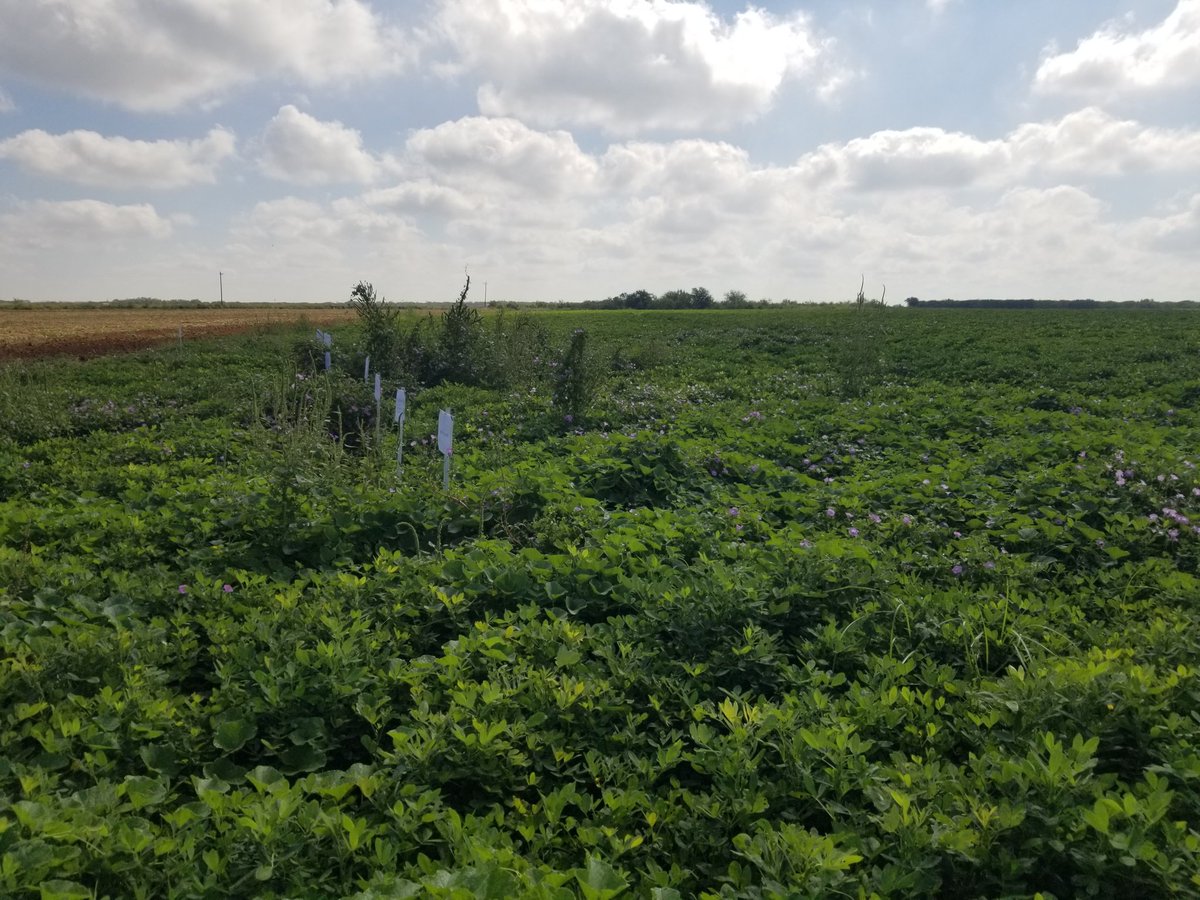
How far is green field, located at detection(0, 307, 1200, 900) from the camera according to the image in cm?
193

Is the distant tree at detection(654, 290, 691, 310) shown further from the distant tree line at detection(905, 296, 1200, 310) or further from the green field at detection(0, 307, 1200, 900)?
the green field at detection(0, 307, 1200, 900)

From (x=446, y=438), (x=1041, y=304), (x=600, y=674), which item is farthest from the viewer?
(x=1041, y=304)

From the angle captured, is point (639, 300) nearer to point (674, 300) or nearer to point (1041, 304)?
point (674, 300)

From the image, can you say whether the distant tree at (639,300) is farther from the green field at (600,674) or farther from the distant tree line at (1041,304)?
the green field at (600,674)

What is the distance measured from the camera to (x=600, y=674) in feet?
9.67

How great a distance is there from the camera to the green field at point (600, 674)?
6.34 feet

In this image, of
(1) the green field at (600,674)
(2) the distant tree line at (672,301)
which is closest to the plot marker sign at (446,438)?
(1) the green field at (600,674)

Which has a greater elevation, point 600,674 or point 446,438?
point 446,438

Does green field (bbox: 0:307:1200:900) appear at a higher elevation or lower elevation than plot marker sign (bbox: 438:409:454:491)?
lower

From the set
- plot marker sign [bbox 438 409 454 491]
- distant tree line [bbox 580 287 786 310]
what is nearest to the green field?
plot marker sign [bbox 438 409 454 491]

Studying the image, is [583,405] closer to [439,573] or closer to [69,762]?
[439,573]

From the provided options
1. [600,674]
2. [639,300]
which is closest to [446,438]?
[600,674]

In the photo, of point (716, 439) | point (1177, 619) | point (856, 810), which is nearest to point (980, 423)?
point (716, 439)

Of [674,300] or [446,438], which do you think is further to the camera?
[674,300]
